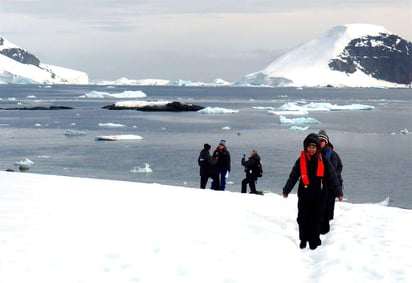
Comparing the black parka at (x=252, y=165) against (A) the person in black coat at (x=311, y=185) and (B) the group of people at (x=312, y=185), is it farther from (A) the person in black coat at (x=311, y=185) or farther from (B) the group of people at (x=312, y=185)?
(A) the person in black coat at (x=311, y=185)

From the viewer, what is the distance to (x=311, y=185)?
8.95 meters

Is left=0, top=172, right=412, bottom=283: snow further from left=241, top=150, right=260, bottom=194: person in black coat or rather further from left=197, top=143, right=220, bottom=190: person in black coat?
→ left=241, top=150, right=260, bottom=194: person in black coat

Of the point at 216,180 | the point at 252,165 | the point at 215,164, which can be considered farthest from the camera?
the point at 252,165

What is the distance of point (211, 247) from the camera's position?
26.6 ft

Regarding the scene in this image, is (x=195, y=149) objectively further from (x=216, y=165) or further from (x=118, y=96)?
(x=118, y=96)

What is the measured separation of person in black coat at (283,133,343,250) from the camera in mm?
8852

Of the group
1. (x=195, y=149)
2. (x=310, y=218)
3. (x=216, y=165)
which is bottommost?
(x=195, y=149)

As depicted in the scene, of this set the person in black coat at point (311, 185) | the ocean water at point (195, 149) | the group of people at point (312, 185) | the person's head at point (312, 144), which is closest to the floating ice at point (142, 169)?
the ocean water at point (195, 149)

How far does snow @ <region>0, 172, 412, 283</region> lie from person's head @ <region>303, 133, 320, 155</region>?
3.92ft

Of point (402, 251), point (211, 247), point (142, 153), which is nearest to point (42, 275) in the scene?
point (211, 247)

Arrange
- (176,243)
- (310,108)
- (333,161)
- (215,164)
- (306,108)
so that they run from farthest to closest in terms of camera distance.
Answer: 1. (310,108)
2. (306,108)
3. (215,164)
4. (333,161)
5. (176,243)

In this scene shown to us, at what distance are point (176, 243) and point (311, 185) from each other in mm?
1965

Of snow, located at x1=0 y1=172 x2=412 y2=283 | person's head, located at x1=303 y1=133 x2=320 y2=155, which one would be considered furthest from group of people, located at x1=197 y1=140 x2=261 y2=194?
person's head, located at x1=303 y1=133 x2=320 y2=155

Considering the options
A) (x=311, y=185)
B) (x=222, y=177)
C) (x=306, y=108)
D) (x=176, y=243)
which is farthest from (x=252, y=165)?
(x=306, y=108)
